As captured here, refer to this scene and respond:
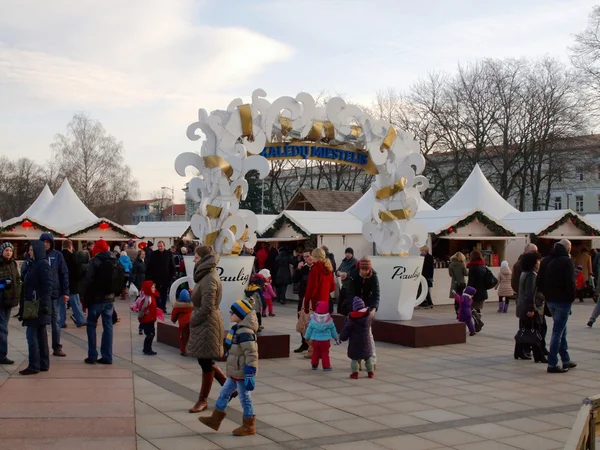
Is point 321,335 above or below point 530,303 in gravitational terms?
below

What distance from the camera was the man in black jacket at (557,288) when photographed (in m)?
9.67

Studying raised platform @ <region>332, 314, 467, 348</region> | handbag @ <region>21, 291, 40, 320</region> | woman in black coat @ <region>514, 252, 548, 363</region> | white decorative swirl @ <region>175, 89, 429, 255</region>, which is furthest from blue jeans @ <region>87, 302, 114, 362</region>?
woman in black coat @ <region>514, 252, 548, 363</region>

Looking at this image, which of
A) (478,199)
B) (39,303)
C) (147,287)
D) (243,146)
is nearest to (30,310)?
(39,303)

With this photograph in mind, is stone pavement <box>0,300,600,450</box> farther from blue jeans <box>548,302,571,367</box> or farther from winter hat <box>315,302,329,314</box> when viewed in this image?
winter hat <box>315,302,329,314</box>

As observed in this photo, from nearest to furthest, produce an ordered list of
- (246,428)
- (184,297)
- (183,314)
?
(246,428)
(183,314)
(184,297)

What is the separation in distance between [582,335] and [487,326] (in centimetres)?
208

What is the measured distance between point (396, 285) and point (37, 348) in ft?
21.3

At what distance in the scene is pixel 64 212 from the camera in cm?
3200

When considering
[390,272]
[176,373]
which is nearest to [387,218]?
[390,272]

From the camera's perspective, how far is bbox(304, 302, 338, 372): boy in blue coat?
9.89 m

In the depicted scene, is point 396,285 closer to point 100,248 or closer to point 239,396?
point 100,248

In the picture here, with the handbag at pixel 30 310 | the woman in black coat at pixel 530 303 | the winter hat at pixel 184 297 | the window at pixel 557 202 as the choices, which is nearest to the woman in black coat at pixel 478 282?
the woman in black coat at pixel 530 303

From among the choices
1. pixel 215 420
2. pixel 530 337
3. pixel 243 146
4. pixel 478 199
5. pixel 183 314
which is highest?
pixel 478 199

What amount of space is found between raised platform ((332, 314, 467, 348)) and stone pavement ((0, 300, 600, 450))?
1.78ft
